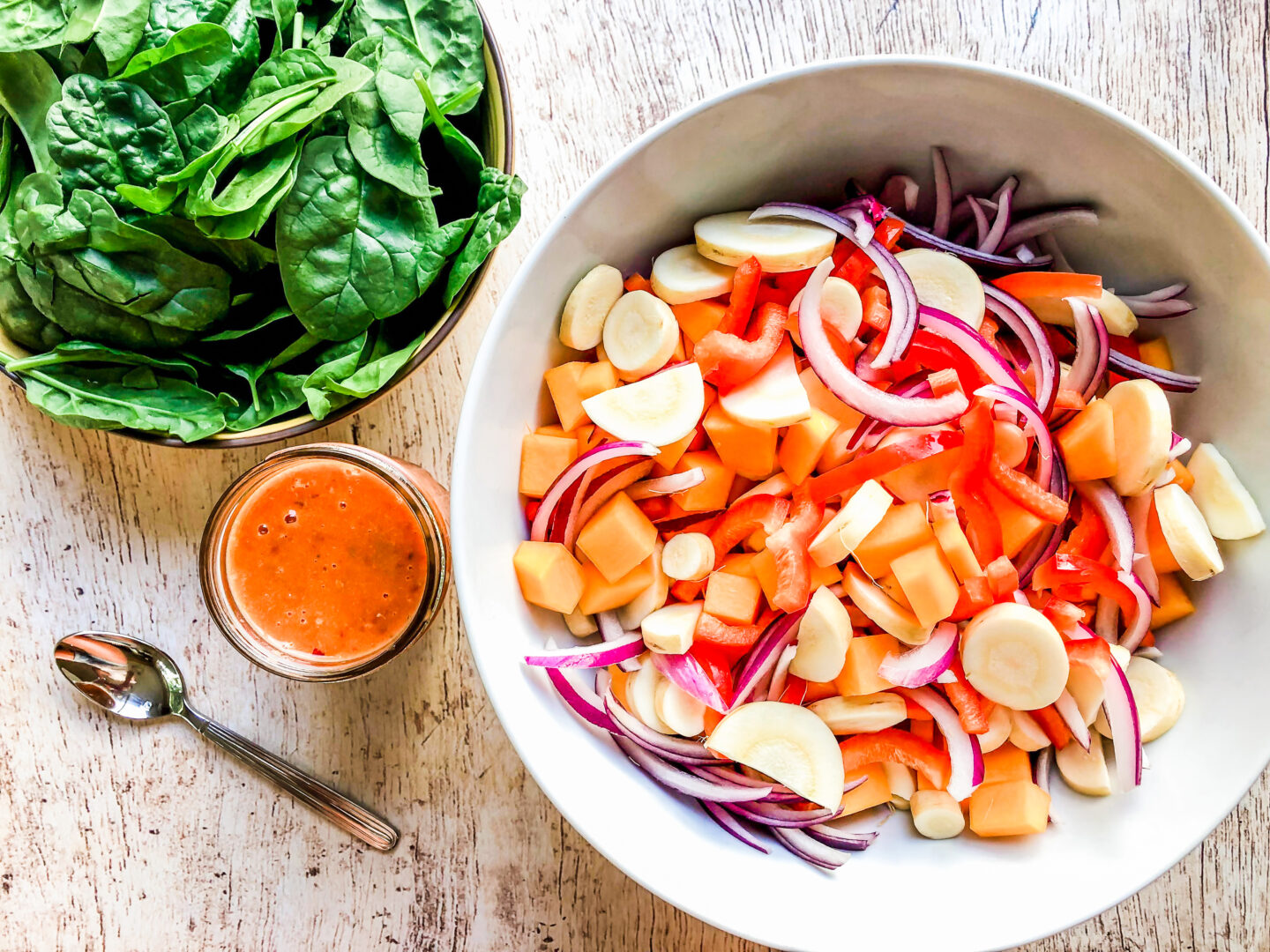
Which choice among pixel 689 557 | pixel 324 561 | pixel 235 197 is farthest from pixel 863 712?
pixel 235 197

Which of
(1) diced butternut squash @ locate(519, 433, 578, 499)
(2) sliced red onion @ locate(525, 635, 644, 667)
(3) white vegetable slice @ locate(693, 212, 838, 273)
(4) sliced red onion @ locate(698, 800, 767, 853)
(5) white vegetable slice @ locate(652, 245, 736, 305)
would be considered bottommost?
(4) sliced red onion @ locate(698, 800, 767, 853)

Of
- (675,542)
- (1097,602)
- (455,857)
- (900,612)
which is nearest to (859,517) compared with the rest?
(900,612)

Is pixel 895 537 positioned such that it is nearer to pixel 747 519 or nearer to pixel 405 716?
pixel 747 519

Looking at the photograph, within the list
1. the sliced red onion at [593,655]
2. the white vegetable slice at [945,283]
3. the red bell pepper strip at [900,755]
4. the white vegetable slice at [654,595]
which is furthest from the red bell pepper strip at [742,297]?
the red bell pepper strip at [900,755]

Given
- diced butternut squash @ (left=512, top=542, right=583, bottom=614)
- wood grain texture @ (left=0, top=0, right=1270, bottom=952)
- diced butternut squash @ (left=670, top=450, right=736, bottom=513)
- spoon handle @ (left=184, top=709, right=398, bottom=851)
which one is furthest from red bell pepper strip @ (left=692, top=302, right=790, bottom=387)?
spoon handle @ (left=184, top=709, right=398, bottom=851)

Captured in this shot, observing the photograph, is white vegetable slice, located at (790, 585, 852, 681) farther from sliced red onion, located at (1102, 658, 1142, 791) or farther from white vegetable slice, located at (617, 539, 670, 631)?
sliced red onion, located at (1102, 658, 1142, 791)

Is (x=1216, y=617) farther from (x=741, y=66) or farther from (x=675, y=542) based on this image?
(x=741, y=66)
